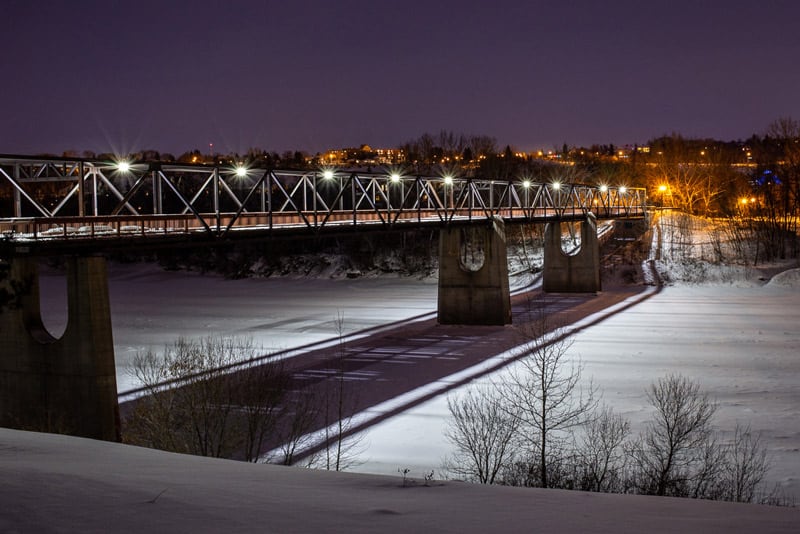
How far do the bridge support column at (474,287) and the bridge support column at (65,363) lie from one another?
30151 millimetres

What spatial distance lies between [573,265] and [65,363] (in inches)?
2164

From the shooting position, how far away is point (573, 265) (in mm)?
73562

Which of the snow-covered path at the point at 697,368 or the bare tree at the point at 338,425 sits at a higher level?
the bare tree at the point at 338,425

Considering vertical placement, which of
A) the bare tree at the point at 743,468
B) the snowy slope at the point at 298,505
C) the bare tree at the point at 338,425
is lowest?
the bare tree at the point at 743,468

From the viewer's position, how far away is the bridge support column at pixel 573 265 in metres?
73.0

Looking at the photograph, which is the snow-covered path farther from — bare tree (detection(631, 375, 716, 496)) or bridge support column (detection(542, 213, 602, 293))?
bridge support column (detection(542, 213, 602, 293))

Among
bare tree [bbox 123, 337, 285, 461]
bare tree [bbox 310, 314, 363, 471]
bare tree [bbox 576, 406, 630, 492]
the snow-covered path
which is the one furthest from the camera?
the snow-covered path

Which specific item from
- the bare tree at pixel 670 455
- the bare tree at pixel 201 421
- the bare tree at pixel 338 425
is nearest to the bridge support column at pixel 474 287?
the bare tree at pixel 338 425

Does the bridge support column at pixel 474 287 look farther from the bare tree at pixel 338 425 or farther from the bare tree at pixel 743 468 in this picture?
the bare tree at pixel 743 468

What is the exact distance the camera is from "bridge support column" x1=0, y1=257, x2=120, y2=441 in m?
24.5

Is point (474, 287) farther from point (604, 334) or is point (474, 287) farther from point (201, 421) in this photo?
point (201, 421)

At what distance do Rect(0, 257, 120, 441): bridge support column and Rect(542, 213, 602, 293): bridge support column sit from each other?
53194 millimetres

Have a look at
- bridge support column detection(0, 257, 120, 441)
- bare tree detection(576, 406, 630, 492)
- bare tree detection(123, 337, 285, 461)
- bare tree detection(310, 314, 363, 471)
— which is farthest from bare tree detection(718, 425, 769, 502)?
bridge support column detection(0, 257, 120, 441)

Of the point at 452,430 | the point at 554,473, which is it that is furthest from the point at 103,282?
the point at 554,473
